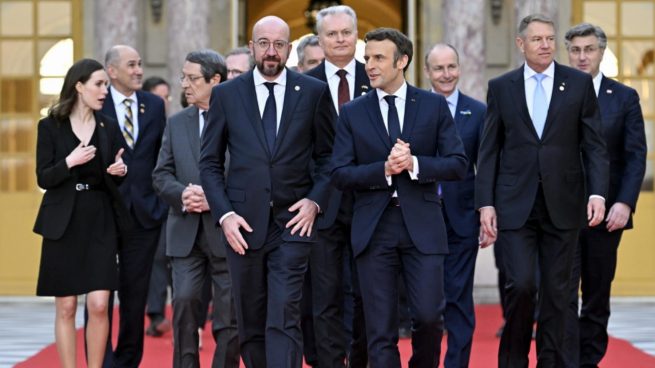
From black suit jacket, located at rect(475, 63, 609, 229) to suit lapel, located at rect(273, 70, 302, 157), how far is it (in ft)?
3.83

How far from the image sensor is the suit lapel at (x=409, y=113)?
278 inches

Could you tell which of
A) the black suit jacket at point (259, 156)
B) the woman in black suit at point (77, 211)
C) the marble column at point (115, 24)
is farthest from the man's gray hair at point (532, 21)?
the marble column at point (115, 24)

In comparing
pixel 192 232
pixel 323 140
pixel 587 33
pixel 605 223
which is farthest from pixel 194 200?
pixel 587 33

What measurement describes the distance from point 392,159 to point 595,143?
1273mm

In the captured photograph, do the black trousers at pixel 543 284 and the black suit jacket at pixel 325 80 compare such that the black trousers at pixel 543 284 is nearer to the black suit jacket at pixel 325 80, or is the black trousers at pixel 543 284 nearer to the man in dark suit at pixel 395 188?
the man in dark suit at pixel 395 188

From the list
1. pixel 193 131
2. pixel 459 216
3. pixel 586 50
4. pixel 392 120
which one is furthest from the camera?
pixel 459 216

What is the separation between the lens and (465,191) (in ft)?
29.3

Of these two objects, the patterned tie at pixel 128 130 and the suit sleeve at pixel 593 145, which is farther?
the patterned tie at pixel 128 130

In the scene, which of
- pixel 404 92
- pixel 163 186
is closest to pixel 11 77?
pixel 163 186

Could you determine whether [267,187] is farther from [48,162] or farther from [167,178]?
Result: [48,162]

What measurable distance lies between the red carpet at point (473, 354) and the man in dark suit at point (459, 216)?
82 cm

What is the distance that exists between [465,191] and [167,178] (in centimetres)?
194

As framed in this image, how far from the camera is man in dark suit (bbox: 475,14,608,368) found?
7465 mm

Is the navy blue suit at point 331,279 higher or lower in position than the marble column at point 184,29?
lower
